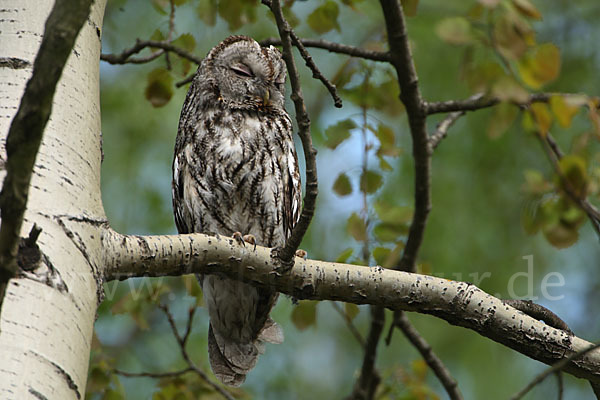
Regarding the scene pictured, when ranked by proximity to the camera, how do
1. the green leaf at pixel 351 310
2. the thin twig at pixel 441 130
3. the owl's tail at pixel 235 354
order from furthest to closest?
the owl's tail at pixel 235 354 < the thin twig at pixel 441 130 < the green leaf at pixel 351 310

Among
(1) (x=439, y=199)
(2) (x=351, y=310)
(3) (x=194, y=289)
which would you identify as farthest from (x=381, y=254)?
(1) (x=439, y=199)

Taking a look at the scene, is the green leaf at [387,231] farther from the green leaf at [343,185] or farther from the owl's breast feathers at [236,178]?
the owl's breast feathers at [236,178]

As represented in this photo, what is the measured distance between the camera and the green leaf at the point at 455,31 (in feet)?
5.31

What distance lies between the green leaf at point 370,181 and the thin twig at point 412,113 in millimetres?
210

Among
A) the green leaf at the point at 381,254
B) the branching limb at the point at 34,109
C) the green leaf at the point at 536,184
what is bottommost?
the branching limb at the point at 34,109

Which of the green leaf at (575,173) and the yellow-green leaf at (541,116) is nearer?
the yellow-green leaf at (541,116)

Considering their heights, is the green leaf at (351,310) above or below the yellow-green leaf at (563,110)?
below

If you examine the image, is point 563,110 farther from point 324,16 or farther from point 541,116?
point 324,16

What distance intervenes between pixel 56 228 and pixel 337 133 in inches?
60.0

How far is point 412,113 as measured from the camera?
2.55m

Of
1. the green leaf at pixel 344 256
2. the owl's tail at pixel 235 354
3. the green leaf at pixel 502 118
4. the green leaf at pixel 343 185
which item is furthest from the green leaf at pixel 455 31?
the owl's tail at pixel 235 354

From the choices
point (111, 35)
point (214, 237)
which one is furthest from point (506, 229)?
point (214, 237)

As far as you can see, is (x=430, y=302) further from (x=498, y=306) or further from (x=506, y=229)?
(x=506, y=229)

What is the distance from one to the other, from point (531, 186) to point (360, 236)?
656 millimetres
